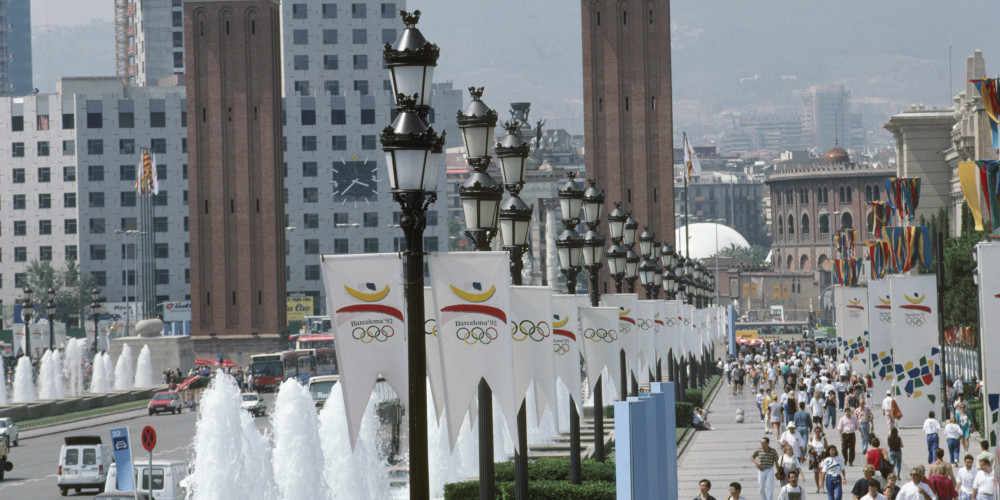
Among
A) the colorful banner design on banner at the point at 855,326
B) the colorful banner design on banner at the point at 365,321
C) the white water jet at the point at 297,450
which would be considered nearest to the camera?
the colorful banner design on banner at the point at 365,321

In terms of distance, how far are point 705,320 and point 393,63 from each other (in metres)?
50.2

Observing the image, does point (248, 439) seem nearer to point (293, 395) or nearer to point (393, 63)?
point (293, 395)

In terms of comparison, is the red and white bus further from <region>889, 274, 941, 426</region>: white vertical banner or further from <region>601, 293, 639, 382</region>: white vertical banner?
<region>601, 293, 639, 382</region>: white vertical banner


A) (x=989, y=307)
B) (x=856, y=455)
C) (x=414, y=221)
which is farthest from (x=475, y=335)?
(x=856, y=455)

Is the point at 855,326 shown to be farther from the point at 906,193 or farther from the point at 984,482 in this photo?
the point at 984,482

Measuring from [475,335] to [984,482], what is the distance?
329 inches

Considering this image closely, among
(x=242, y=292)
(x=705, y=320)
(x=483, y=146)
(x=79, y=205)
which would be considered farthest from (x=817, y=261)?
(x=483, y=146)

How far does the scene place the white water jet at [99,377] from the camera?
7731 centimetres

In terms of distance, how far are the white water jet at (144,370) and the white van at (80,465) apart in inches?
2137

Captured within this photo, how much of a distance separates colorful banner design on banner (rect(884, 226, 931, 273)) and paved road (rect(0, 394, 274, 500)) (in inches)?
870

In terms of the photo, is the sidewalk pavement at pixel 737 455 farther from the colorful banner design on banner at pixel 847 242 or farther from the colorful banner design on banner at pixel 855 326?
the colorful banner design on banner at pixel 847 242

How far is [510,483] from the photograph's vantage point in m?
22.2

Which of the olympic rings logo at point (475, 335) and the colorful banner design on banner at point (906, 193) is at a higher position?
the colorful banner design on banner at point (906, 193)

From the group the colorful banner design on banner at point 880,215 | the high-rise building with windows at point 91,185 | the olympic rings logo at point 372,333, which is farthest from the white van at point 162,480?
the high-rise building with windows at point 91,185
